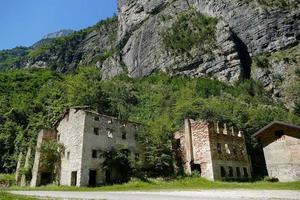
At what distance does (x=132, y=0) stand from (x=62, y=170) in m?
111

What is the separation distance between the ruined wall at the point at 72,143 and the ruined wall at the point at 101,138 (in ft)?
2.03

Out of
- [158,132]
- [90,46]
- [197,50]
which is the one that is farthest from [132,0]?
[158,132]

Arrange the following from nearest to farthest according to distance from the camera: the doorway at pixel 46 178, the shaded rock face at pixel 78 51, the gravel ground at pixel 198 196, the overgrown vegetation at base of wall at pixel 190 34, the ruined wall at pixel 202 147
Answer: the gravel ground at pixel 198 196, the ruined wall at pixel 202 147, the doorway at pixel 46 178, the overgrown vegetation at base of wall at pixel 190 34, the shaded rock face at pixel 78 51

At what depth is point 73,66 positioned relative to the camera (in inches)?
6304

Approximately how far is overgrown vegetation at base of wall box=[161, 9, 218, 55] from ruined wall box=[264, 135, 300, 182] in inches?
2459

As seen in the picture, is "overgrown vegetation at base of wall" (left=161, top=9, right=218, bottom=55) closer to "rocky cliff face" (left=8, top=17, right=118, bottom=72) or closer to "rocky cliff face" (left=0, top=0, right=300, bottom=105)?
"rocky cliff face" (left=0, top=0, right=300, bottom=105)

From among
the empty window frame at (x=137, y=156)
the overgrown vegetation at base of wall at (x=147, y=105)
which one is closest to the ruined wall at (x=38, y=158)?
the overgrown vegetation at base of wall at (x=147, y=105)

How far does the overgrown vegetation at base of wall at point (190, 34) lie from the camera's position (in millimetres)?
104125

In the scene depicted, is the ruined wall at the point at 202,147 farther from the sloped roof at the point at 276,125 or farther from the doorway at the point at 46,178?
the doorway at the point at 46,178

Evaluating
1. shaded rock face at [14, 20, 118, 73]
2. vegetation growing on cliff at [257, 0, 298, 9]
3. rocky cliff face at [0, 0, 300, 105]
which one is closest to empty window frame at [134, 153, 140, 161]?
rocky cliff face at [0, 0, 300, 105]

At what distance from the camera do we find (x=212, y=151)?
42.0 metres

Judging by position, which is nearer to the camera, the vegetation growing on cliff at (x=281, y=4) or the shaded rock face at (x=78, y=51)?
the vegetation growing on cliff at (x=281, y=4)

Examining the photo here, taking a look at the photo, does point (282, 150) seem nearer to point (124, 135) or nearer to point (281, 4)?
point (124, 135)

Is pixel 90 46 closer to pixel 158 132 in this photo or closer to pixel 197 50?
pixel 197 50
